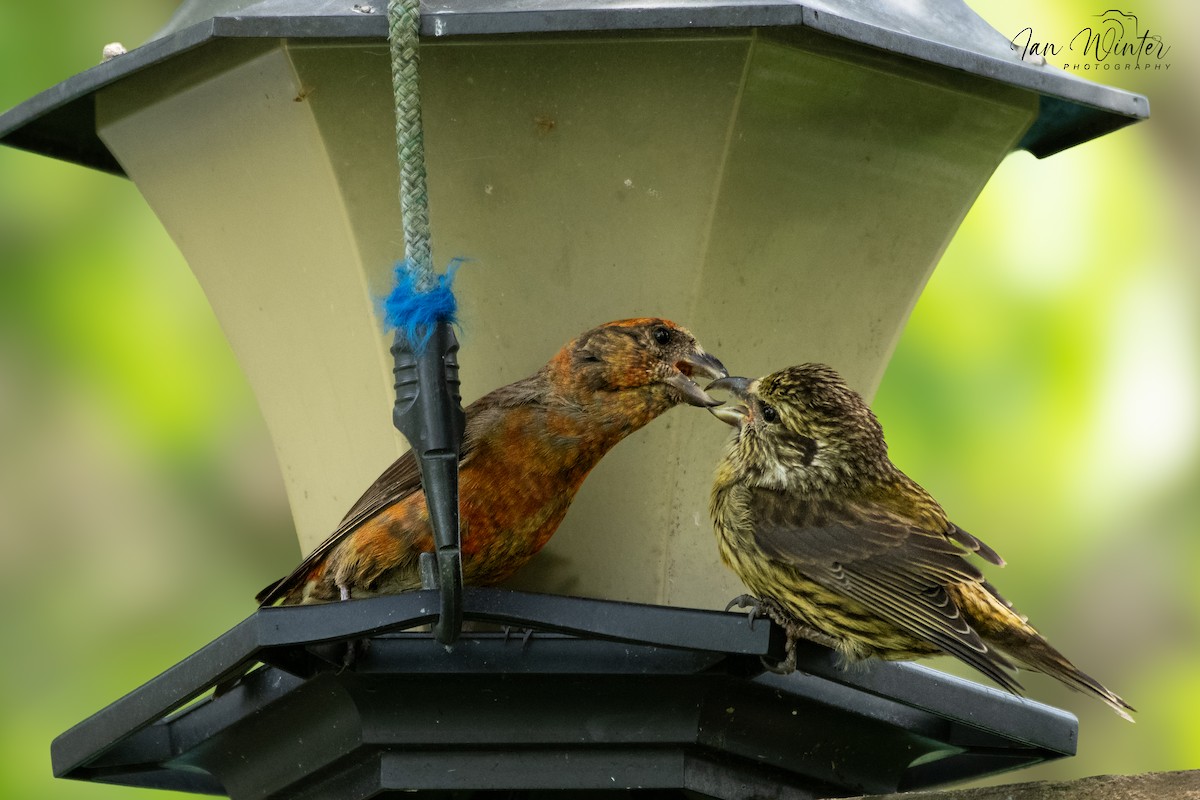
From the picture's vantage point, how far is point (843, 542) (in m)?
3.72

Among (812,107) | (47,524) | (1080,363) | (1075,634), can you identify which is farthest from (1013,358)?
(47,524)

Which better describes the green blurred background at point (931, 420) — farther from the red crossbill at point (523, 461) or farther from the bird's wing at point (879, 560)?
the red crossbill at point (523, 461)

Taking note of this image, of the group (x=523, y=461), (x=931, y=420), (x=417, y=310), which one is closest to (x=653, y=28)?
(x=417, y=310)

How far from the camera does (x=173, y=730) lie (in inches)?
127

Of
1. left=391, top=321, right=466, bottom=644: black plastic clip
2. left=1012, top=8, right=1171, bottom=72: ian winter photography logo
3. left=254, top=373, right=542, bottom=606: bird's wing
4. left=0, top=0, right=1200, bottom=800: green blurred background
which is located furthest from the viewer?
left=0, top=0, right=1200, bottom=800: green blurred background

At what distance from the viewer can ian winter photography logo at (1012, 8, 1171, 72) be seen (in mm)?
5219

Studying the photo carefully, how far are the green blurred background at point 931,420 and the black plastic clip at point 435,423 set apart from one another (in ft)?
8.95

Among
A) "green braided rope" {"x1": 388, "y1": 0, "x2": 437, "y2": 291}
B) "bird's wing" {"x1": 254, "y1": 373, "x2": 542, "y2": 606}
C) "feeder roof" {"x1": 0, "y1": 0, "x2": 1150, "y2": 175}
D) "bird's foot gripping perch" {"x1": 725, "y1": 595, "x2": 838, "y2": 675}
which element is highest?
"feeder roof" {"x1": 0, "y1": 0, "x2": 1150, "y2": 175}

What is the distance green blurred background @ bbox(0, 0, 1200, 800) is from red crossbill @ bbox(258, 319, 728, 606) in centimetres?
213

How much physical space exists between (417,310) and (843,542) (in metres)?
1.31

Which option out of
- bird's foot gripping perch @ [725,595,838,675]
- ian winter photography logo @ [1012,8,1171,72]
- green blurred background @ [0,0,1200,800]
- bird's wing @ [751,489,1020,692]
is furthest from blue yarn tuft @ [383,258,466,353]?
green blurred background @ [0,0,1200,800]

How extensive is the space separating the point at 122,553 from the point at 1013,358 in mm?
3084

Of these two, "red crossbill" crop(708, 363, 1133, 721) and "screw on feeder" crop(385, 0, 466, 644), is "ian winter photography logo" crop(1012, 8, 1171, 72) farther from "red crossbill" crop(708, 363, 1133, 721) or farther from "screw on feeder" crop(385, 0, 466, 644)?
"screw on feeder" crop(385, 0, 466, 644)

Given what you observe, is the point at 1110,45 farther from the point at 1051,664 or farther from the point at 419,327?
the point at 419,327
